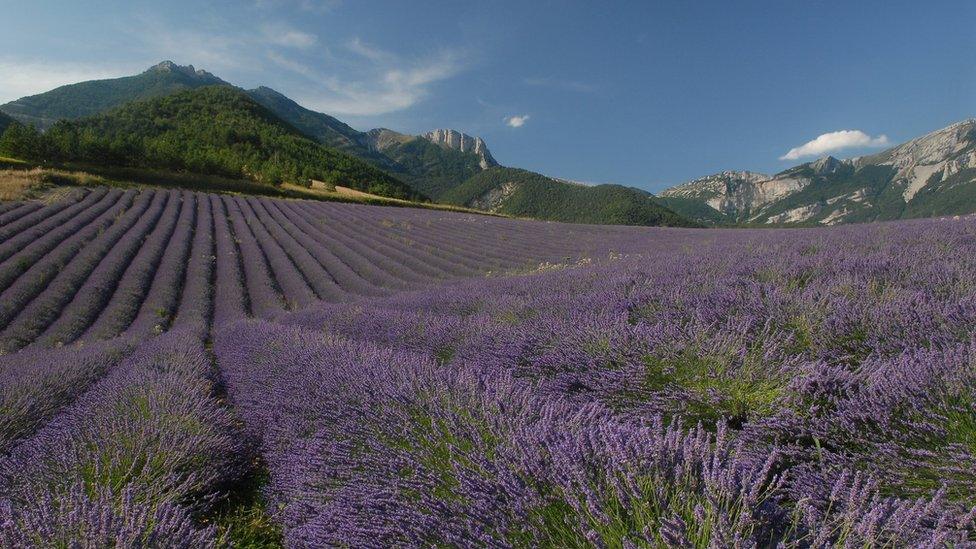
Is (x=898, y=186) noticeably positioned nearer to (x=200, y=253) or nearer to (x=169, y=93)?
(x=200, y=253)

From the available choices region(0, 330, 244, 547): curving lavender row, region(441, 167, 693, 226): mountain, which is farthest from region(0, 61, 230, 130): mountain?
region(0, 330, 244, 547): curving lavender row

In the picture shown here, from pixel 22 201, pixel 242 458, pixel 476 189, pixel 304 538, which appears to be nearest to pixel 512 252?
pixel 242 458

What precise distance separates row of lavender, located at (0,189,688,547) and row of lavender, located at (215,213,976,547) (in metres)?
0.47

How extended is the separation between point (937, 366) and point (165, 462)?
3.10m

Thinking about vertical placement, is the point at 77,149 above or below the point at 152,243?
above

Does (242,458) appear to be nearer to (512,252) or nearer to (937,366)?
(937,366)

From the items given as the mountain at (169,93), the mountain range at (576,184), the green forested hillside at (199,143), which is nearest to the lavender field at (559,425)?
the green forested hillside at (199,143)

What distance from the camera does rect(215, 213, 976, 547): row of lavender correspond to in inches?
39.4

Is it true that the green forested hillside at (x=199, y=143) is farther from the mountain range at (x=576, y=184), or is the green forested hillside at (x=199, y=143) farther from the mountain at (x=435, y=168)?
the mountain at (x=435, y=168)

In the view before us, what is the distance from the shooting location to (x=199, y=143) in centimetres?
6112

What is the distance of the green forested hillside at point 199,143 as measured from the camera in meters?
34.0

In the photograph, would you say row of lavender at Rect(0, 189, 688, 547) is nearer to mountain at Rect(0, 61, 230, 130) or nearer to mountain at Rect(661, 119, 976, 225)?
mountain at Rect(661, 119, 976, 225)

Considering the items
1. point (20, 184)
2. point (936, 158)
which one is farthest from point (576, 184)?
point (936, 158)

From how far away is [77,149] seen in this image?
3391 centimetres
